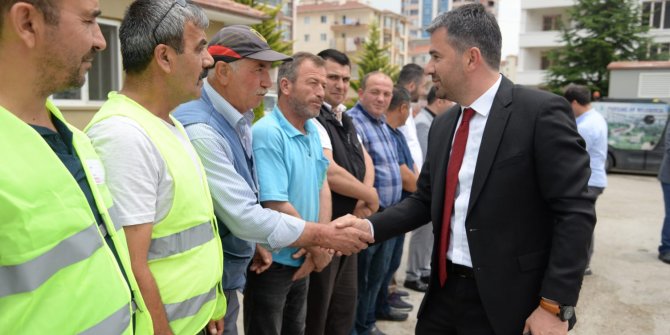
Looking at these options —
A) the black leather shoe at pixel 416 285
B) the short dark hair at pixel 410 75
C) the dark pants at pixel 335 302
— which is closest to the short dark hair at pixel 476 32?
the dark pants at pixel 335 302

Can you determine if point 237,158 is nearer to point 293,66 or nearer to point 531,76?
point 293,66

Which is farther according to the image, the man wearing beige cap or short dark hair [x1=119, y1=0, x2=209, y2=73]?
the man wearing beige cap

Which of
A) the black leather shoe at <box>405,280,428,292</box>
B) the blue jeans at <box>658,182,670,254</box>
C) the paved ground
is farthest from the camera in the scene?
the blue jeans at <box>658,182,670,254</box>

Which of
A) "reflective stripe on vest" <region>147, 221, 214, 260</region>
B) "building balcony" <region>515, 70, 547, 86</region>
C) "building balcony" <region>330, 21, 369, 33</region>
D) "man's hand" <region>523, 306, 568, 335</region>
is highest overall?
"building balcony" <region>330, 21, 369, 33</region>

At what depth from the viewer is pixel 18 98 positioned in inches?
50.7

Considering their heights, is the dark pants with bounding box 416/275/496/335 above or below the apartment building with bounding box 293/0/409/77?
below

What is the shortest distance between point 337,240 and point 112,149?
1415 millimetres

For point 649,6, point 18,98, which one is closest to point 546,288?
point 18,98

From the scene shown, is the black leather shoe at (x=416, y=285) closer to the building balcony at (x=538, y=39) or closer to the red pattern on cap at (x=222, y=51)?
the red pattern on cap at (x=222, y=51)

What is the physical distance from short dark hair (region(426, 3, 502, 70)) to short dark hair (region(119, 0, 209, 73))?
1.17 meters

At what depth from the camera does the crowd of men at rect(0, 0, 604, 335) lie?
4.07 ft

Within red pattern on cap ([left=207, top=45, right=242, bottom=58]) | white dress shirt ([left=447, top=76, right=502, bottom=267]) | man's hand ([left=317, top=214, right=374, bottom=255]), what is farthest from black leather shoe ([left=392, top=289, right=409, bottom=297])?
red pattern on cap ([left=207, top=45, right=242, bottom=58])

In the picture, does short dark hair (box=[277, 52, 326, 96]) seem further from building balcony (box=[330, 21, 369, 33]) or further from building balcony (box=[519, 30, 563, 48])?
building balcony (box=[330, 21, 369, 33])

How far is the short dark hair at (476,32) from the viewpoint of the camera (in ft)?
7.80
